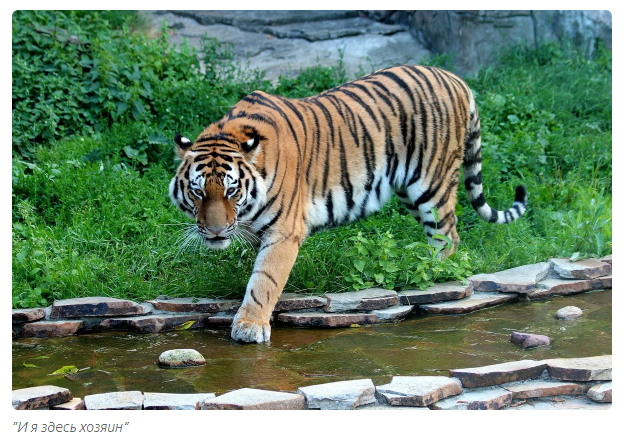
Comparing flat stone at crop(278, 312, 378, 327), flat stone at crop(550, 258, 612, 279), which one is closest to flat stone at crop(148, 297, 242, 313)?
flat stone at crop(278, 312, 378, 327)

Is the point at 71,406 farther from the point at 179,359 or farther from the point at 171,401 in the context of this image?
the point at 179,359

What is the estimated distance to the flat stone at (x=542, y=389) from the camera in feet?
11.1

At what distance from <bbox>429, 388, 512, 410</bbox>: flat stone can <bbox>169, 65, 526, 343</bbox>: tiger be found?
1.26 m

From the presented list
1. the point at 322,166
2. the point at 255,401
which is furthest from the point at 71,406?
the point at 322,166

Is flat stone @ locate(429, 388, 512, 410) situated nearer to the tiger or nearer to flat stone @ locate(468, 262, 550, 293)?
the tiger

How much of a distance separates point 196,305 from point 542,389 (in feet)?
7.06

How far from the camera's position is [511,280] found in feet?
16.3

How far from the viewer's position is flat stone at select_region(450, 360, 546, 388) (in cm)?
341

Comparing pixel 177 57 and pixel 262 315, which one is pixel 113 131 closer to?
pixel 177 57

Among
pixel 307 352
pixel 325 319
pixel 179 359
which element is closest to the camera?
pixel 179 359

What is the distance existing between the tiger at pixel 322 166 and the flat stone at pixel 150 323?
1.24 ft

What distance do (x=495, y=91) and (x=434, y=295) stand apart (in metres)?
4.13
